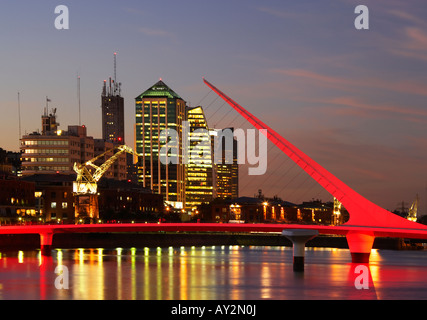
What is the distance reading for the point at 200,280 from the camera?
215ft

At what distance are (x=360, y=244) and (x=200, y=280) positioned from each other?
66.2ft

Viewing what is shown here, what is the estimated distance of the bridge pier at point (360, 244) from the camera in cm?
7819

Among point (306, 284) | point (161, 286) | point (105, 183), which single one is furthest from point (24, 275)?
point (105, 183)

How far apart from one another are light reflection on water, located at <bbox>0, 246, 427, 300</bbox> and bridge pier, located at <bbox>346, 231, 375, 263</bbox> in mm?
1640

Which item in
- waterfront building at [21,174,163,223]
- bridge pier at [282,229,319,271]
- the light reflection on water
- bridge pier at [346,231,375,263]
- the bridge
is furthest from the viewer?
waterfront building at [21,174,163,223]

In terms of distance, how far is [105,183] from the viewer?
582 ft

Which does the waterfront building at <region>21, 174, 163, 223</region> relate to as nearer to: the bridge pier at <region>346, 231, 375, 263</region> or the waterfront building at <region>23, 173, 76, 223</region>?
the waterfront building at <region>23, 173, 76, 223</region>

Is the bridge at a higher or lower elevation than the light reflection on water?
higher

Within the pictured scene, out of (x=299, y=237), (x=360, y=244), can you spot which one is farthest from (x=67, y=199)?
(x=299, y=237)

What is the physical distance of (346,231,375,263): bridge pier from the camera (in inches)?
3078

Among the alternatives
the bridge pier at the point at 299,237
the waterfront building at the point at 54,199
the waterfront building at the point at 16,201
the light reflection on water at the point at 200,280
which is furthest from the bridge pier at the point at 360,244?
the waterfront building at the point at 54,199

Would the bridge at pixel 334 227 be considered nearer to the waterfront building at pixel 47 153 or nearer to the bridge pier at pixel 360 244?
the bridge pier at pixel 360 244

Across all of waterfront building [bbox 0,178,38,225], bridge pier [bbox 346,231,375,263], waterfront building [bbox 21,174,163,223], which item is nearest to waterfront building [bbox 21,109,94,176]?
waterfront building [bbox 21,174,163,223]
